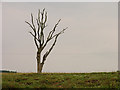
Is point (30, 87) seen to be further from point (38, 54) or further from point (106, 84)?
point (38, 54)

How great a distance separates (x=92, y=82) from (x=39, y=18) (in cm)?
1454

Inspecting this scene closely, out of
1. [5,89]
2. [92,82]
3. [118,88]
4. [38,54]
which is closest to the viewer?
[118,88]

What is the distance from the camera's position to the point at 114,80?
1759cm

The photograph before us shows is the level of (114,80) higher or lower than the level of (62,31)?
lower

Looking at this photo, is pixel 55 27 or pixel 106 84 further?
pixel 55 27

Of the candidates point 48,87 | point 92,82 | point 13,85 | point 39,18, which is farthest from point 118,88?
point 39,18

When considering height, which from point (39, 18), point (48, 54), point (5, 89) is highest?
point (39, 18)

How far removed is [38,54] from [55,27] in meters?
4.18

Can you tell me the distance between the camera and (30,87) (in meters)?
15.3

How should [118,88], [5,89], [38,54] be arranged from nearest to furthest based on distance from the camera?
[118,88] < [5,89] < [38,54]

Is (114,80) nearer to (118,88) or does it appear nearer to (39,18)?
(118,88)

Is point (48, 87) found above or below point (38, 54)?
below

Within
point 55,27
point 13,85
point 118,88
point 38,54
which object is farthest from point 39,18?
point 118,88

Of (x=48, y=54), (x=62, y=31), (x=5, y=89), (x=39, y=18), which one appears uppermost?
(x=39, y=18)
